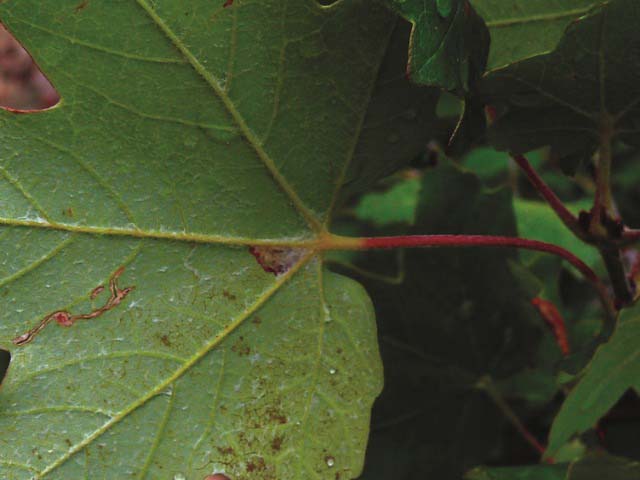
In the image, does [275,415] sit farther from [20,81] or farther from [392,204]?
[20,81]

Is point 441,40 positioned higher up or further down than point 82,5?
further down

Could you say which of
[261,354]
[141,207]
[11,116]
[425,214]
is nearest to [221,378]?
[261,354]

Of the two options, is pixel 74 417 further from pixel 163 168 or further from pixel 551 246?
pixel 551 246

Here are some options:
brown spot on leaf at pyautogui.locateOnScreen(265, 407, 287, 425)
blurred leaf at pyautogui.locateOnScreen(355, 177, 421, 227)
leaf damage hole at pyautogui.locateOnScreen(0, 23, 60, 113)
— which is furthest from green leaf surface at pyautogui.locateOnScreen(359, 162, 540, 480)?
leaf damage hole at pyautogui.locateOnScreen(0, 23, 60, 113)

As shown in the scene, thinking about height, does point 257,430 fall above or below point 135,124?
below

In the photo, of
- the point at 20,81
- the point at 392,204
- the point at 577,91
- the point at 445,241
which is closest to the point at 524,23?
the point at 577,91

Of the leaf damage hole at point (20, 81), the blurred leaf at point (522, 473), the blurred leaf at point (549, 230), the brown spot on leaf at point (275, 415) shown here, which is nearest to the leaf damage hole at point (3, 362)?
the brown spot on leaf at point (275, 415)
